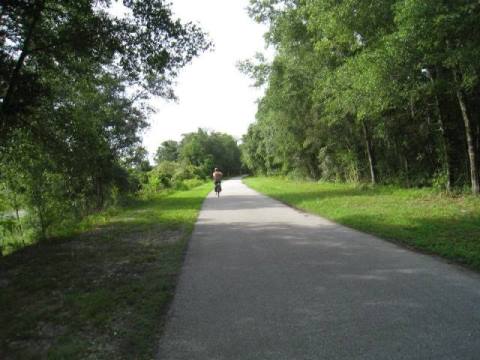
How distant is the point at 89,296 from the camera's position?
5094mm

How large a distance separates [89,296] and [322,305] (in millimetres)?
3235

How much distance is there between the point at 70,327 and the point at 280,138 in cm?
2382

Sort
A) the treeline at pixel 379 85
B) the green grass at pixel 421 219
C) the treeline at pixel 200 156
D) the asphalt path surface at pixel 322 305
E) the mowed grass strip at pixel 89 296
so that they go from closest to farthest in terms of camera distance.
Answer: the asphalt path surface at pixel 322 305, the mowed grass strip at pixel 89 296, the green grass at pixel 421 219, the treeline at pixel 379 85, the treeline at pixel 200 156

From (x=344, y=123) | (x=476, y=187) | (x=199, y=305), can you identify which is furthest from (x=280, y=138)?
(x=199, y=305)

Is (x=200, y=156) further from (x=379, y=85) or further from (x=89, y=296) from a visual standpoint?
(x=89, y=296)

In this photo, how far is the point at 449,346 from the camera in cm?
318

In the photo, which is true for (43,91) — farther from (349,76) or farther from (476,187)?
(476,187)

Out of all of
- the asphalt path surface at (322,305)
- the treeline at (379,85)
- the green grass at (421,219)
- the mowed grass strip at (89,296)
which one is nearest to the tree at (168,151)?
the treeline at (379,85)

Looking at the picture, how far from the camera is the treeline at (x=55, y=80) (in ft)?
24.5

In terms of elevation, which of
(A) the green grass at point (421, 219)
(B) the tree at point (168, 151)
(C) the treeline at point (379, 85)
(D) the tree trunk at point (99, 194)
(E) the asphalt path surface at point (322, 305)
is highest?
(B) the tree at point (168, 151)

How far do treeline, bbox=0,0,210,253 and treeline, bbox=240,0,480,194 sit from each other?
6.05 metres

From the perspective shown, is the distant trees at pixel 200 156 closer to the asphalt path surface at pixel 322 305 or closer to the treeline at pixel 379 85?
the treeline at pixel 379 85

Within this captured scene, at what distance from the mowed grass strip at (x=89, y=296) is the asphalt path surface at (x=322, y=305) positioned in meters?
0.36

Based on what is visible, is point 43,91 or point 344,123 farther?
point 344,123
